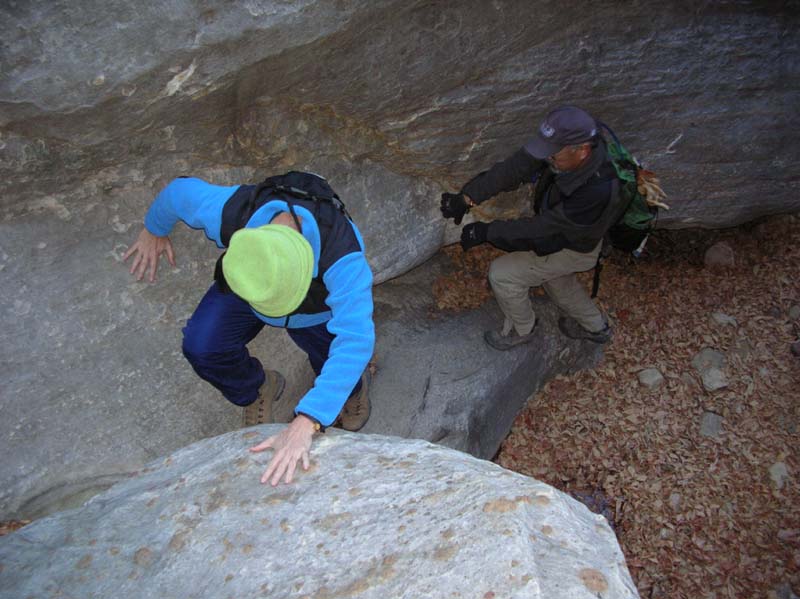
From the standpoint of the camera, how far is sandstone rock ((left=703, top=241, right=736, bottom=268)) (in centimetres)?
695

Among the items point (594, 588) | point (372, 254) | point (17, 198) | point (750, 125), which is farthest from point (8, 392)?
point (750, 125)

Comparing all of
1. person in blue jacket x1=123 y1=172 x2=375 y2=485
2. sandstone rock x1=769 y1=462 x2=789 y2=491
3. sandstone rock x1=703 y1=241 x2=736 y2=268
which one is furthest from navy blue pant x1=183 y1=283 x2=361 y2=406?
sandstone rock x1=703 y1=241 x2=736 y2=268

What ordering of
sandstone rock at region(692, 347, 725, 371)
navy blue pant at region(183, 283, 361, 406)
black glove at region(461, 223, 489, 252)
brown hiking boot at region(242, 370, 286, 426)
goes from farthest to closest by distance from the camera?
sandstone rock at region(692, 347, 725, 371) → black glove at region(461, 223, 489, 252) → brown hiking boot at region(242, 370, 286, 426) → navy blue pant at region(183, 283, 361, 406)

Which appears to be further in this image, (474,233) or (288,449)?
(474,233)

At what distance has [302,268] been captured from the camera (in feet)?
10.0

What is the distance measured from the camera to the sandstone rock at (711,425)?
601cm

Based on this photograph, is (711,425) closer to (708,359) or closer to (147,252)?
(708,359)

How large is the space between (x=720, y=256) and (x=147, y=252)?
5.97 m

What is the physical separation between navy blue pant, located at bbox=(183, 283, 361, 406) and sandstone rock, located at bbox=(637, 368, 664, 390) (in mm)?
3630

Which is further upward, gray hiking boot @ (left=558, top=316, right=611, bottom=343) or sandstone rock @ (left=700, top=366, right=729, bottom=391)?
gray hiking boot @ (left=558, top=316, right=611, bottom=343)

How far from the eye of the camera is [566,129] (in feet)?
14.4

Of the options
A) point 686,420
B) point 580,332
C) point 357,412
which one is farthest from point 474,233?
point 686,420

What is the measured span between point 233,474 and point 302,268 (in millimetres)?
1133

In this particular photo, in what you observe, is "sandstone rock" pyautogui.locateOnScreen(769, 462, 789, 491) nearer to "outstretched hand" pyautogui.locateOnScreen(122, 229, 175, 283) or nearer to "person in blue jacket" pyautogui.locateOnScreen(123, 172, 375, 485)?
"person in blue jacket" pyautogui.locateOnScreen(123, 172, 375, 485)
